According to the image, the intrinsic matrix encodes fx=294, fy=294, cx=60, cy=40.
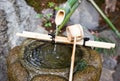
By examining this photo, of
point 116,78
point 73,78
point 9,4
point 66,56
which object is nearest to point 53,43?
point 66,56

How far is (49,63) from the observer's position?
3074 millimetres

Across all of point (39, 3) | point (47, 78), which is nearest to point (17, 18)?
point (39, 3)

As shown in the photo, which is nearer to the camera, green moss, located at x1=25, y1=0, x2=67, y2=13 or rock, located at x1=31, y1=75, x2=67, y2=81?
rock, located at x1=31, y1=75, x2=67, y2=81

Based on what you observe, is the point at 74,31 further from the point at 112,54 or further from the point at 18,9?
the point at 112,54

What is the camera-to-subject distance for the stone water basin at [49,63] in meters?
2.89

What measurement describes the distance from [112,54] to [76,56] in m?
1.84

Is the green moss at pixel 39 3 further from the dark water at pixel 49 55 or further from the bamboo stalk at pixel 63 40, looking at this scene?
the bamboo stalk at pixel 63 40

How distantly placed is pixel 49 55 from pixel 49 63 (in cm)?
17

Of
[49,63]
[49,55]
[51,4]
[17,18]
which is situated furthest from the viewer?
[51,4]

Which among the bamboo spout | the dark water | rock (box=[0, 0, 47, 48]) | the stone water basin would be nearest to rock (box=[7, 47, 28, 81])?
the stone water basin

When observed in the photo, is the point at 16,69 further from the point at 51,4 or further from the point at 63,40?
the point at 51,4

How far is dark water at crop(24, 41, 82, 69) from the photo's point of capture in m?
3.05

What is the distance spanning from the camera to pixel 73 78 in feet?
9.50

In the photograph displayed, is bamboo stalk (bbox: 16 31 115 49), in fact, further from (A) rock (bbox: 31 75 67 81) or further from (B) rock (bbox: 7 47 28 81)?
(A) rock (bbox: 31 75 67 81)
